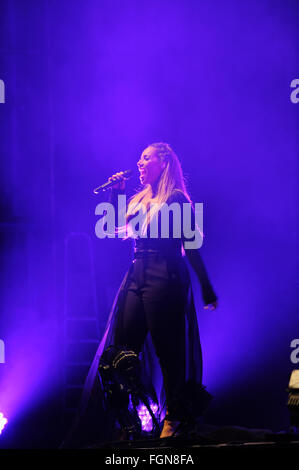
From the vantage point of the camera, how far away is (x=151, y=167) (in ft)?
12.7

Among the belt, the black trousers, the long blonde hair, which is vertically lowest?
the black trousers

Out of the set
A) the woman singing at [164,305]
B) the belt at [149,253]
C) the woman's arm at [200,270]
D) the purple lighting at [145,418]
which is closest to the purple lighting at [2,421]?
the woman singing at [164,305]

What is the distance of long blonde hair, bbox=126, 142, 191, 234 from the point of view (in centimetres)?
379

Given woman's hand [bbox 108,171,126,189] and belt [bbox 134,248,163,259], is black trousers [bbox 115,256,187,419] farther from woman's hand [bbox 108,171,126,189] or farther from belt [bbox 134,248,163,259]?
woman's hand [bbox 108,171,126,189]

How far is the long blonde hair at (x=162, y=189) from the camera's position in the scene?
3.79 m

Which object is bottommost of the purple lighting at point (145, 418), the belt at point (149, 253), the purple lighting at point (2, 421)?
the purple lighting at point (2, 421)

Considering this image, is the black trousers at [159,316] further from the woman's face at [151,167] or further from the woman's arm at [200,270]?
the woman's face at [151,167]

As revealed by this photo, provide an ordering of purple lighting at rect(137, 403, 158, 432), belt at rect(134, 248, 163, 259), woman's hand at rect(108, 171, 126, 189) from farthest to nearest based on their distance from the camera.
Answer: woman's hand at rect(108, 171, 126, 189) < belt at rect(134, 248, 163, 259) < purple lighting at rect(137, 403, 158, 432)

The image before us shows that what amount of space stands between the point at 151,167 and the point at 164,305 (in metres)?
0.93

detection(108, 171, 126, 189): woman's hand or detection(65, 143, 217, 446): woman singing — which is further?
detection(108, 171, 126, 189): woman's hand

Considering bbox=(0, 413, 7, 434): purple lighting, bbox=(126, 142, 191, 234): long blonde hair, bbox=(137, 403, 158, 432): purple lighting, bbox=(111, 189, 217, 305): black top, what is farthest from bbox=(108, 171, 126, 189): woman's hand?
bbox=(0, 413, 7, 434): purple lighting

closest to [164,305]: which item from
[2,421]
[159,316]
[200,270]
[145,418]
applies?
[159,316]

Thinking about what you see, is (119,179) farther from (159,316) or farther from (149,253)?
(159,316)

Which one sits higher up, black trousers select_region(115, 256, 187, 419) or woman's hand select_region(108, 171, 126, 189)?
woman's hand select_region(108, 171, 126, 189)
